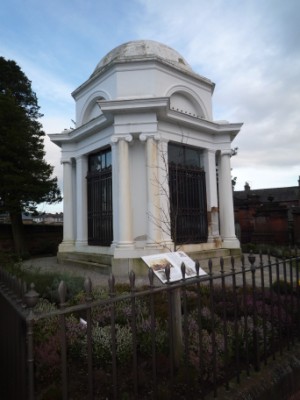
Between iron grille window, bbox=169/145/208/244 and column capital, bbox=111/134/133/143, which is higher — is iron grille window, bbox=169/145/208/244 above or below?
below

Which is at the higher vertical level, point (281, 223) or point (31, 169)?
point (31, 169)

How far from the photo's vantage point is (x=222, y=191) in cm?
1098

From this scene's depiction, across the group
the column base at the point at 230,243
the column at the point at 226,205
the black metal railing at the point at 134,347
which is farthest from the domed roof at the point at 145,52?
the black metal railing at the point at 134,347

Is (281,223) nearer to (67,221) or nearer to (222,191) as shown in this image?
(222,191)

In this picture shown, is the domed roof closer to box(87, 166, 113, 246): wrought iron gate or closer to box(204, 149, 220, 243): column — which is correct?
box(204, 149, 220, 243): column

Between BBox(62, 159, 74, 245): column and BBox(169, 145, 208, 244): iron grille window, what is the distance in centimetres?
412

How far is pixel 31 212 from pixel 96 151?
21.8 ft

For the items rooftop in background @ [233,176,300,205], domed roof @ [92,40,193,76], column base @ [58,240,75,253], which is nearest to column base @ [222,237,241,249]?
column base @ [58,240,75,253]

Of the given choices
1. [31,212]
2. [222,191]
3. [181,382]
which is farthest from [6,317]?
[31,212]

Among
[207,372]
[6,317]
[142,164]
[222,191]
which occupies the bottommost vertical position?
[207,372]

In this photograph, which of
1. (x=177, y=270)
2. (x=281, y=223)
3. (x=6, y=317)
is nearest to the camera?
(x=6, y=317)

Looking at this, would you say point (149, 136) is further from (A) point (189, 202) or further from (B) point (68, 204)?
(B) point (68, 204)

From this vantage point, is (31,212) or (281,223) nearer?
(31,212)

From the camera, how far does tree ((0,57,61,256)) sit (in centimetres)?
1371
